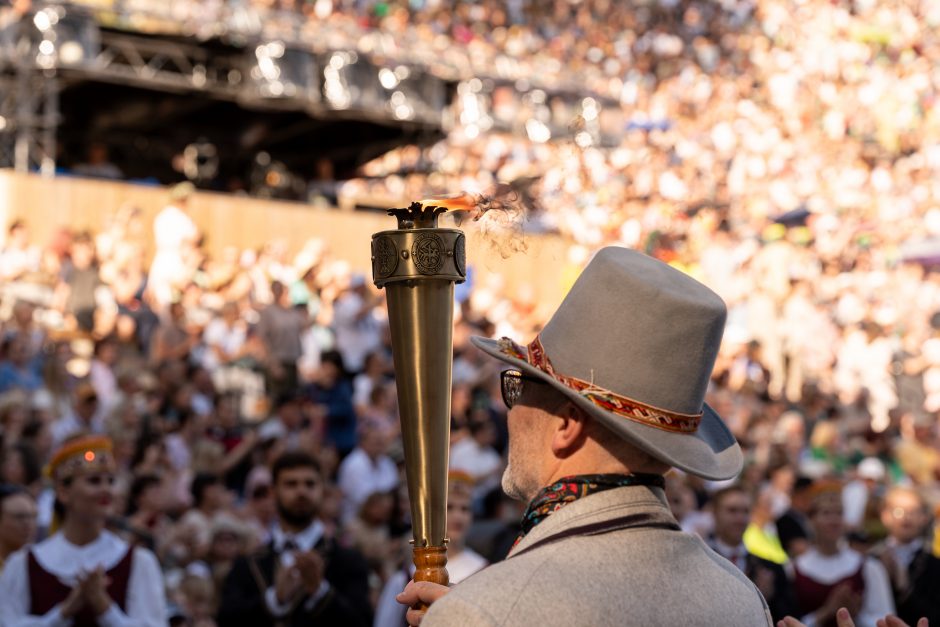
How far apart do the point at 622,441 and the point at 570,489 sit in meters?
0.11

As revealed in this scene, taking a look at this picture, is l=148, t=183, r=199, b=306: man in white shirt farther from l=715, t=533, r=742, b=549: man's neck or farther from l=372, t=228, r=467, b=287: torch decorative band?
l=372, t=228, r=467, b=287: torch decorative band

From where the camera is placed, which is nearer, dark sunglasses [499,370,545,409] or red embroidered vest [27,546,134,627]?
dark sunglasses [499,370,545,409]

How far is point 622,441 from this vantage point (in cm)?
217

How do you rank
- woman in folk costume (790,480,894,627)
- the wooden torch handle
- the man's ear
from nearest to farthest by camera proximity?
1. the man's ear
2. the wooden torch handle
3. woman in folk costume (790,480,894,627)

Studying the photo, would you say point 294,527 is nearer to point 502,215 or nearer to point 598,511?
point 502,215

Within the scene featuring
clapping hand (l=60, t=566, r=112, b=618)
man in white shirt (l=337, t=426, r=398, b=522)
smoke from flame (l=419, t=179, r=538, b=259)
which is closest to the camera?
smoke from flame (l=419, t=179, r=538, b=259)

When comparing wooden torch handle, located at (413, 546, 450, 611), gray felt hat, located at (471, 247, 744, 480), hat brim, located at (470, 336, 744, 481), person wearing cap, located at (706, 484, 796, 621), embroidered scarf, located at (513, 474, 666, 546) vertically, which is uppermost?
gray felt hat, located at (471, 247, 744, 480)

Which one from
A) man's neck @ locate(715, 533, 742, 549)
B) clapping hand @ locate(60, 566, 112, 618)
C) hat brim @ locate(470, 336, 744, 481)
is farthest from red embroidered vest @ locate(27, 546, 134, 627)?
hat brim @ locate(470, 336, 744, 481)

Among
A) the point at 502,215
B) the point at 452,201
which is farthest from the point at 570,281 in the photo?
the point at 452,201

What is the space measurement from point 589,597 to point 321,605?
3.54 metres

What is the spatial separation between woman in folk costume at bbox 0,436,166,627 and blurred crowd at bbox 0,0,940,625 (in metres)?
0.67

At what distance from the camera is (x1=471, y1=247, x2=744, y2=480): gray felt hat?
216cm

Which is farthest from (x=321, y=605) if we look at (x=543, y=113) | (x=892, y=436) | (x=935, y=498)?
(x=543, y=113)

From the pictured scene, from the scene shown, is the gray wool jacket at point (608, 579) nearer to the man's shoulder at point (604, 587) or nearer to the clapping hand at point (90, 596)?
the man's shoulder at point (604, 587)
